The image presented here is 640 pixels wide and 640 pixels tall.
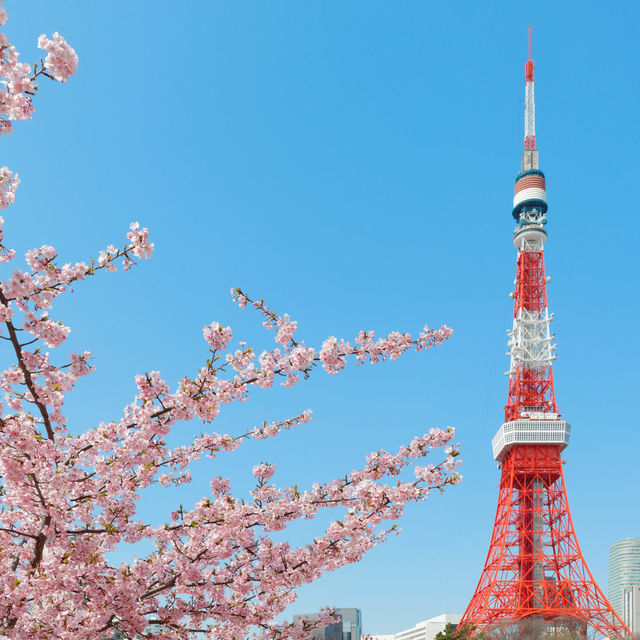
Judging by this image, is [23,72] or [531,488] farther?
[531,488]

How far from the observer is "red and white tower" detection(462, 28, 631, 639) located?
1609 inches

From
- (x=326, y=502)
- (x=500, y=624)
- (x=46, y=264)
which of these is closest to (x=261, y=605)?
(x=326, y=502)

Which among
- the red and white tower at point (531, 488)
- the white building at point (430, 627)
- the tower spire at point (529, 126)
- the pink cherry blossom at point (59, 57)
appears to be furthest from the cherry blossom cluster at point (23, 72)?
the white building at point (430, 627)

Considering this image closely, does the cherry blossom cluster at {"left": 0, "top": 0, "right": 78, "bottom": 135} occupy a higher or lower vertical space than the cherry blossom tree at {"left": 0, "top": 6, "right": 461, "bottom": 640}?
higher

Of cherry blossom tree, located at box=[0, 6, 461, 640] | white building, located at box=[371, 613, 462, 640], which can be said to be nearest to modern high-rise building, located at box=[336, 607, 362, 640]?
white building, located at box=[371, 613, 462, 640]

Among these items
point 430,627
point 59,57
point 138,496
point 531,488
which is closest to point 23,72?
point 59,57

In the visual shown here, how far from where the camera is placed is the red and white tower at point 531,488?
40.9m

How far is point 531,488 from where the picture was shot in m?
44.6

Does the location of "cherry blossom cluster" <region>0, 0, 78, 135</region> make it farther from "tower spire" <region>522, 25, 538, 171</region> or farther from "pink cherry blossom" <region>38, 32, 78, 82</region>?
"tower spire" <region>522, 25, 538, 171</region>

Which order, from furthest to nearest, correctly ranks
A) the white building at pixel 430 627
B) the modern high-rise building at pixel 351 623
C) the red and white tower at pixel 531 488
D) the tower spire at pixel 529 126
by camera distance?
the modern high-rise building at pixel 351 623 < the white building at pixel 430 627 < the tower spire at pixel 529 126 < the red and white tower at pixel 531 488

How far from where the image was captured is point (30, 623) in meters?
4.96

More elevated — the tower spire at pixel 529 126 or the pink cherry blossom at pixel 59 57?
the tower spire at pixel 529 126

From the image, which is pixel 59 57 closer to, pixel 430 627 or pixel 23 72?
pixel 23 72

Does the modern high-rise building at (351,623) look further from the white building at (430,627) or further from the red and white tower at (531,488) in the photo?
the red and white tower at (531,488)
